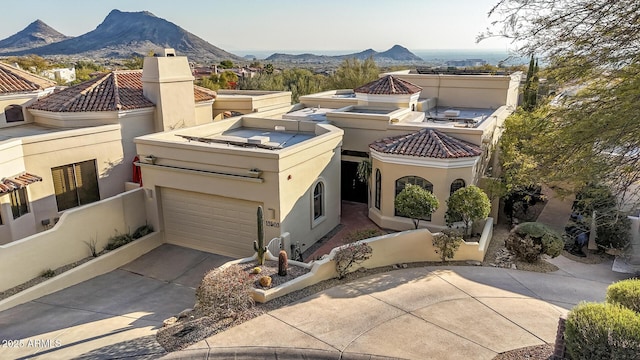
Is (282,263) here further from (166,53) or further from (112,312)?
(166,53)

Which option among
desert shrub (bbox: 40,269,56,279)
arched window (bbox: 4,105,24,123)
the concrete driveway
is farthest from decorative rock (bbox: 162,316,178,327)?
arched window (bbox: 4,105,24,123)

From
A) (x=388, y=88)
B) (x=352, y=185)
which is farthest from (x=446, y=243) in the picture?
(x=388, y=88)

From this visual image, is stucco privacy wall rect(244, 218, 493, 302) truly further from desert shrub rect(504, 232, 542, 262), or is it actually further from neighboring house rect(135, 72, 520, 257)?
neighboring house rect(135, 72, 520, 257)

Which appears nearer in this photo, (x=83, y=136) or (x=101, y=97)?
(x=83, y=136)

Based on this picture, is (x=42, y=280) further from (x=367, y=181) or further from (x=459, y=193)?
(x=459, y=193)

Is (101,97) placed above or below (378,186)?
above

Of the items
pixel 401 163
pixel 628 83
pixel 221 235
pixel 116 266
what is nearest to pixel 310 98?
pixel 401 163

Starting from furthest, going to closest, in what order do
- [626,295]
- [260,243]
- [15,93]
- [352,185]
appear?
[352,185], [15,93], [260,243], [626,295]

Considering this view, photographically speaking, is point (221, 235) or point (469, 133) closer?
point (221, 235)
